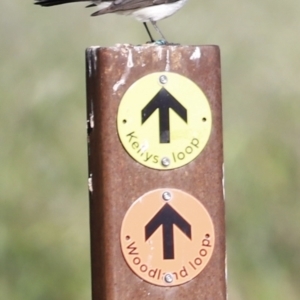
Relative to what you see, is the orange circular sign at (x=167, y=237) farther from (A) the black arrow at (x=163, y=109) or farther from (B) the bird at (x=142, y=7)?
(B) the bird at (x=142, y=7)

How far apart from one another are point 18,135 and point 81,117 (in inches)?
17.3

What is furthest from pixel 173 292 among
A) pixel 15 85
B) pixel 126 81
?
pixel 15 85

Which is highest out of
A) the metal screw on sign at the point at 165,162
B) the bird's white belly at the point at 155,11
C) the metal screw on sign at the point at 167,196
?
the bird's white belly at the point at 155,11

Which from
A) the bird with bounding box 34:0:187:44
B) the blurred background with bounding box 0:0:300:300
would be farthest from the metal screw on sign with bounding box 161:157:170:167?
the blurred background with bounding box 0:0:300:300

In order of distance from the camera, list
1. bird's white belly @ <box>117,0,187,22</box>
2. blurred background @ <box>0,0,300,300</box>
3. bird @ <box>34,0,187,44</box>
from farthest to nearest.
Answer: blurred background @ <box>0,0,300,300</box>, bird's white belly @ <box>117,0,187,22</box>, bird @ <box>34,0,187,44</box>

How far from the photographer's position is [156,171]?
3.00 m

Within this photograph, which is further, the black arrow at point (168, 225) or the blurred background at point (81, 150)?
the blurred background at point (81, 150)

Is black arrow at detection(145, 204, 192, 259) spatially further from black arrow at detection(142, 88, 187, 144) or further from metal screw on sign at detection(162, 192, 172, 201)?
black arrow at detection(142, 88, 187, 144)

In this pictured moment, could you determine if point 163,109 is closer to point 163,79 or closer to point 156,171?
point 163,79

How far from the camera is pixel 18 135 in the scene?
20.6 feet

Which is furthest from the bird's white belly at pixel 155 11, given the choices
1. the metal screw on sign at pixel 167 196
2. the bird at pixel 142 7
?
the metal screw on sign at pixel 167 196

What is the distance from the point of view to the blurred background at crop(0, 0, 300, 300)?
585 centimetres

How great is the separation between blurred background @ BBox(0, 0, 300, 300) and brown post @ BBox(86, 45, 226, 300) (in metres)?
2.73

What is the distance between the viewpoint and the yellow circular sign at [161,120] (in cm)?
298
